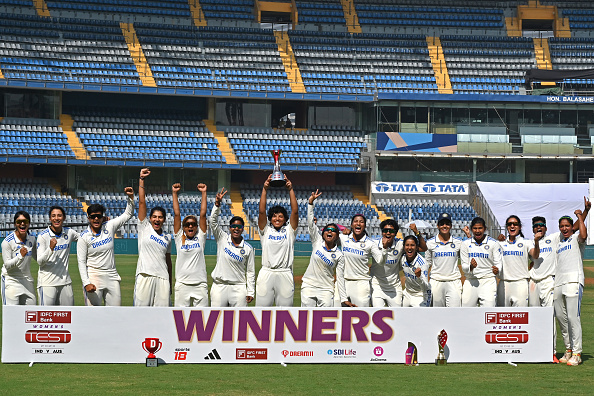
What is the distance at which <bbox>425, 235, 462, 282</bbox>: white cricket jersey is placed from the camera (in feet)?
43.2

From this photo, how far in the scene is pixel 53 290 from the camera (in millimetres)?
12227

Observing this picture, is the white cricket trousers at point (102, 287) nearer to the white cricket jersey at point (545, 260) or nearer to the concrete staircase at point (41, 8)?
the white cricket jersey at point (545, 260)

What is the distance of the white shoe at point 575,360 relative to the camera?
12.1 m

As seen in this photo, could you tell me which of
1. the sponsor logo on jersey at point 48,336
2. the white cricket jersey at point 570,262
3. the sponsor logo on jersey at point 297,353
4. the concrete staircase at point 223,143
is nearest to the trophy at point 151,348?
the sponsor logo on jersey at point 48,336

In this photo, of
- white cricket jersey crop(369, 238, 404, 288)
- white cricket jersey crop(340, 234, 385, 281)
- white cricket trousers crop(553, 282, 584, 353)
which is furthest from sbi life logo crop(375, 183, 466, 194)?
white cricket trousers crop(553, 282, 584, 353)

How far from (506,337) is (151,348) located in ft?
15.8

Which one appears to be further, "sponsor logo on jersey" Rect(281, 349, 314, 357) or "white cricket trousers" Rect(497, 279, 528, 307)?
"white cricket trousers" Rect(497, 279, 528, 307)

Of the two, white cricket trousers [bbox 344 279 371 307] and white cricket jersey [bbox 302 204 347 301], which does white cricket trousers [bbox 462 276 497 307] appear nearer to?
white cricket trousers [bbox 344 279 371 307]

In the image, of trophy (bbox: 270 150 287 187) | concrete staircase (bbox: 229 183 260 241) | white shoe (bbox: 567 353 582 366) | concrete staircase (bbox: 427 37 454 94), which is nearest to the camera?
white shoe (bbox: 567 353 582 366)

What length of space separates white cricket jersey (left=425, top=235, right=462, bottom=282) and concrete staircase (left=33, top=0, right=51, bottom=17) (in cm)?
3775

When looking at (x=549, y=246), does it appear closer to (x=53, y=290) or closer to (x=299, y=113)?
(x=53, y=290)

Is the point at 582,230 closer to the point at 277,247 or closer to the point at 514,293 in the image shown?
the point at 514,293

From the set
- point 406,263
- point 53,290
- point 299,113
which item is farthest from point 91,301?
point 299,113

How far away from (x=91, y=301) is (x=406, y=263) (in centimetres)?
452
